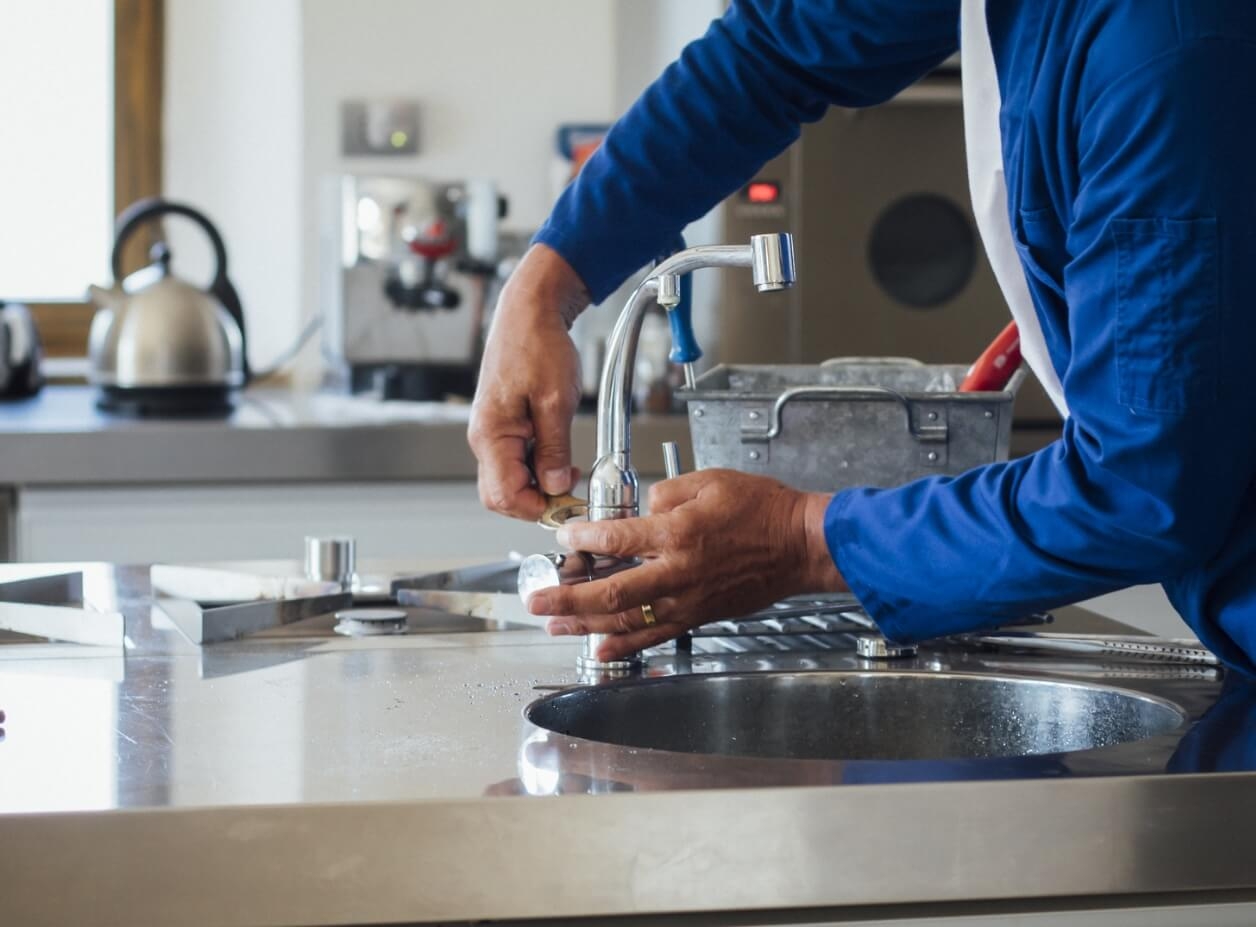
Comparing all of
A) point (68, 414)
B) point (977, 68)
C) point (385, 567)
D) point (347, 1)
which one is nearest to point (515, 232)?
point (347, 1)

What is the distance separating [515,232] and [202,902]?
2.30m

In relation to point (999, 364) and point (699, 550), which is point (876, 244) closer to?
point (999, 364)

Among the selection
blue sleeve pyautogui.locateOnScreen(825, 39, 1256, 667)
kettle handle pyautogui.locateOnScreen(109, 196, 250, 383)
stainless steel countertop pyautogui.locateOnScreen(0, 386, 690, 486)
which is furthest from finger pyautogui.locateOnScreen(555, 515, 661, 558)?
kettle handle pyautogui.locateOnScreen(109, 196, 250, 383)

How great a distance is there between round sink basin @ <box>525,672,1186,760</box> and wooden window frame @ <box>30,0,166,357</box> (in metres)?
2.28

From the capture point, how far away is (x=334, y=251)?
2.51 metres

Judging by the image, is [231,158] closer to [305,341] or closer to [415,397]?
[305,341]

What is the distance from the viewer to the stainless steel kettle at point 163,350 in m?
2.29

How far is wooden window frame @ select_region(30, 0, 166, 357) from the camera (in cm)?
290

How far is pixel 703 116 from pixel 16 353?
171 cm

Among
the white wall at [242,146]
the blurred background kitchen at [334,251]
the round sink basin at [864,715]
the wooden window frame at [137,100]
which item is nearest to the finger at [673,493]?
the round sink basin at [864,715]

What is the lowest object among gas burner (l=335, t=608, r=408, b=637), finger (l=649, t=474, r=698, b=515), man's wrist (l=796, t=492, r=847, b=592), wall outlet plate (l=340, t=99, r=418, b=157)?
gas burner (l=335, t=608, r=408, b=637)

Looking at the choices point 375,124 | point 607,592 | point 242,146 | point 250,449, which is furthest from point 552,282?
point 242,146

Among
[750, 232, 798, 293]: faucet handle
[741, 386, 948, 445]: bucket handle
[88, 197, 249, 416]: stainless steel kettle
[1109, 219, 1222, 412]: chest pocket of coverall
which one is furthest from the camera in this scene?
[88, 197, 249, 416]: stainless steel kettle

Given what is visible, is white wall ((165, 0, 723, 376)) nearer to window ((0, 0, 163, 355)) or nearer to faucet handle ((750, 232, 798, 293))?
window ((0, 0, 163, 355))
